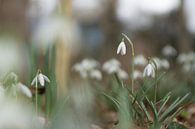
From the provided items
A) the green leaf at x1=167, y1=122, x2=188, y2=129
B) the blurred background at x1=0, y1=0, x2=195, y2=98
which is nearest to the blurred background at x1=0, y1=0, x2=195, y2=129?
the blurred background at x1=0, y1=0, x2=195, y2=98

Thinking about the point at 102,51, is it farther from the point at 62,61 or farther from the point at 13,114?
the point at 13,114

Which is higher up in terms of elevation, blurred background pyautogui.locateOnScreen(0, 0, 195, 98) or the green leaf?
blurred background pyautogui.locateOnScreen(0, 0, 195, 98)

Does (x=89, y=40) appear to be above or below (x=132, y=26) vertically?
below

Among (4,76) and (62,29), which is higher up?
(62,29)

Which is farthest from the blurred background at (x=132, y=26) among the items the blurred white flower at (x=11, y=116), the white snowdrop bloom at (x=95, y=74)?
the blurred white flower at (x=11, y=116)

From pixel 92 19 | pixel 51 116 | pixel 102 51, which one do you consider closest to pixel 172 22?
pixel 102 51

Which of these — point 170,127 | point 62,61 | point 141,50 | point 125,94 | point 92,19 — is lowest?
point 170,127

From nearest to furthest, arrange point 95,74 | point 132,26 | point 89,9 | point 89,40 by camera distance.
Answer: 1. point 95,74
2. point 132,26
3. point 89,9
4. point 89,40

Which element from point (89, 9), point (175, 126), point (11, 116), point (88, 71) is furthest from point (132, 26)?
point (11, 116)

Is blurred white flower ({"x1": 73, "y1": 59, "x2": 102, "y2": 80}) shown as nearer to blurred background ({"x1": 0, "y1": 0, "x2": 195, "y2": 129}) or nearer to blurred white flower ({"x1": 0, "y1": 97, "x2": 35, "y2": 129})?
blurred background ({"x1": 0, "y1": 0, "x2": 195, "y2": 129})

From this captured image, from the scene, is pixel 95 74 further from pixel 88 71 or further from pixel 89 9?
pixel 89 9

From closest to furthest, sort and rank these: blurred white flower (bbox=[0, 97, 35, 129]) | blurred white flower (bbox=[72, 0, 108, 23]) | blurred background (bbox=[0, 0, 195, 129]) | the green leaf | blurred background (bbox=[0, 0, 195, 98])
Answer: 1. blurred white flower (bbox=[0, 97, 35, 129])
2. the green leaf
3. blurred background (bbox=[0, 0, 195, 129])
4. blurred background (bbox=[0, 0, 195, 98])
5. blurred white flower (bbox=[72, 0, 108, 23])
